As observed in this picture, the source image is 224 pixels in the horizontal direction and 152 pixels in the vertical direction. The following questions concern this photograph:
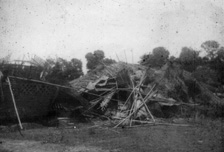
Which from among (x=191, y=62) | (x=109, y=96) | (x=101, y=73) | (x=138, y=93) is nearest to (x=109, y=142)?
(x=138, y=93)

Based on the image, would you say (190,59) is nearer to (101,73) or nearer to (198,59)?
(198,59)

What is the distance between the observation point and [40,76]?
1002 cm

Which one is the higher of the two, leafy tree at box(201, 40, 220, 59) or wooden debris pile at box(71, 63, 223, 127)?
leafy tree at box(201, 40, 220, 59)

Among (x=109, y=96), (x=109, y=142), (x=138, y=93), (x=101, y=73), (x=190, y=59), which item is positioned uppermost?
(x=190, y=59)

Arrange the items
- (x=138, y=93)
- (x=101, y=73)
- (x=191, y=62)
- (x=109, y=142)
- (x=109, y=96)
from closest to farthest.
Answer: (x=109, y=142) → (x=138, y=93) → (x=109, y=96) → (x=101, y=73) → (x=191, y=62)

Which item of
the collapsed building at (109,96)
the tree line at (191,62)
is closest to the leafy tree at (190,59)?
the tree line at (191,62)

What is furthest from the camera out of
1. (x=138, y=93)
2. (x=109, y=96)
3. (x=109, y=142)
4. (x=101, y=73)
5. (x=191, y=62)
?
(x=191, y=62)

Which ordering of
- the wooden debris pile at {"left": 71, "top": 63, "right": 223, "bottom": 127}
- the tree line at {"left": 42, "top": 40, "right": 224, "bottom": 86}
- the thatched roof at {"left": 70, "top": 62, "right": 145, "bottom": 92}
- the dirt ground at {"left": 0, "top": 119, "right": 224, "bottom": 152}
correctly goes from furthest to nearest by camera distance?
1. the tree line at {"left": 42, "top": 40, "right": 224, "bottom": 86}
2. the thatched roof at {"left": 70, "top": 62, "right": 145, "bottom": 92}
3. the wooden debris pile at {"left": 71, "top": 63, "right": 223, "bottom": 127}
4. the dirt ground at {"left": 0, "top": 119, "right": 224, "bottom": 152}

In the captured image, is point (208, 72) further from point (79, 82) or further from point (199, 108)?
point (79, 82)

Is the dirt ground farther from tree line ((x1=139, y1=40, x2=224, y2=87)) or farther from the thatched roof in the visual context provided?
tree line ((x1=139, y1=40, x2=224, y2=87))

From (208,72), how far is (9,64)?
17049 millimetres

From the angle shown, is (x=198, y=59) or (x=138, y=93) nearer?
(x=138, y=93)

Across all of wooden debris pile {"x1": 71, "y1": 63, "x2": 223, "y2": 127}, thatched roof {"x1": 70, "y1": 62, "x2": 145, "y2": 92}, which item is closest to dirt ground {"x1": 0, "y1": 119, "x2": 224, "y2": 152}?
wooden debris pile {"x1": 71, "y1": 63, "x2": 223, "y2": 127}

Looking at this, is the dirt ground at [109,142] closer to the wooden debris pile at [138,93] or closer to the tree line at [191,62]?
the wooden debris pile at [138,93]
